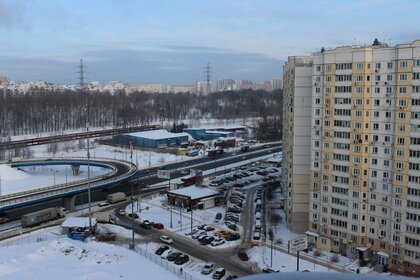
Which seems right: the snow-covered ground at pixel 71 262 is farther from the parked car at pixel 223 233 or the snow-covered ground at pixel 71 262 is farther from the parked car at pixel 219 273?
the parked car at pixel 223 233

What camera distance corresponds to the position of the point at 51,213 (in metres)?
25.4

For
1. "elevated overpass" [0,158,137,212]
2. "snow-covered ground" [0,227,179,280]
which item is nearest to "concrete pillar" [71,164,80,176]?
"elevated overpass" [0,158,137,212]

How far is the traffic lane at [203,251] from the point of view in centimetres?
1898

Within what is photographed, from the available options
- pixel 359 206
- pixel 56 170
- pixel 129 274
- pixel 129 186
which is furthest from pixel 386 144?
pixel 56 170

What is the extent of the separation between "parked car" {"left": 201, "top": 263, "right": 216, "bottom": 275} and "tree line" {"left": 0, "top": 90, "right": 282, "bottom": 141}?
139ft

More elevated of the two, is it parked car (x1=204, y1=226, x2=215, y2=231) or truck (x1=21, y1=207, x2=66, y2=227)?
truck (x1=21, y1=207, x2=66, y2=227)

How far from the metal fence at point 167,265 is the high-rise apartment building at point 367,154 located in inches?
277

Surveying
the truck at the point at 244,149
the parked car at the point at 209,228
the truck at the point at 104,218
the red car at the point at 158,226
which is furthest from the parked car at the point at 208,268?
the truck at the point at 244,149

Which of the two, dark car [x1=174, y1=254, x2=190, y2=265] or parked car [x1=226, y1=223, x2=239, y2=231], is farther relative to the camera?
parked car [x1=226, y1=223, x2=239, y2=231]

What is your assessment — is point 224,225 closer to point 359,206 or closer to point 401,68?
point 359,206

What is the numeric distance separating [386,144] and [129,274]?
40.3 feet

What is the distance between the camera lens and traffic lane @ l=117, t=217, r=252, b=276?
1898 centimetres

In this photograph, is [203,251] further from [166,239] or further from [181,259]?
[166,239]

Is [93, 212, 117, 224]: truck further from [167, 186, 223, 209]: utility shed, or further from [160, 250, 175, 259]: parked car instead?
[160, 250, 175, 259]: parked car
